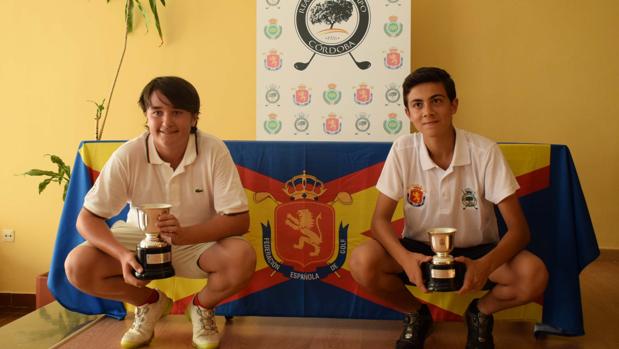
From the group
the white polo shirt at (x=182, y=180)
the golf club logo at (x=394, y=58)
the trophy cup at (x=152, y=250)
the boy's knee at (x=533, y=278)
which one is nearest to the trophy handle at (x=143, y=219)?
the trophy cup at (x=152, y=250)

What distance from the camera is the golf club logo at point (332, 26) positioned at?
A: 10.9ft

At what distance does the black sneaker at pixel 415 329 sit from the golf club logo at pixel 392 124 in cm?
148

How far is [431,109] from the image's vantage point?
6.39 feet

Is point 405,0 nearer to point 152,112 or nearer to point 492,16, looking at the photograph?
point 492,16

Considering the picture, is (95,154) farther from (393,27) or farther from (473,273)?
(393,27)

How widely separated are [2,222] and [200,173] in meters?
2.52

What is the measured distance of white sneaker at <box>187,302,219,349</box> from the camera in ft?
6.51

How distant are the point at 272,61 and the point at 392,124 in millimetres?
814

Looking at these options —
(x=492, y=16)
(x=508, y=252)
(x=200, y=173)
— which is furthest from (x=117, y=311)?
(x=492, y=16)

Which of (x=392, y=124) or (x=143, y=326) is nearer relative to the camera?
(x=143, y=326)

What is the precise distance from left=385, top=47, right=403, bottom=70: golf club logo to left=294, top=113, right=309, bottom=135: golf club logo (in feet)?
1.89

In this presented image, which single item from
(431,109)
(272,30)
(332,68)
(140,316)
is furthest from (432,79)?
(272,30)

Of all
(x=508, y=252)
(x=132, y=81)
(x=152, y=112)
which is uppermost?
(x=132, y=81)

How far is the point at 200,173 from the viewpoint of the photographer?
203cm
